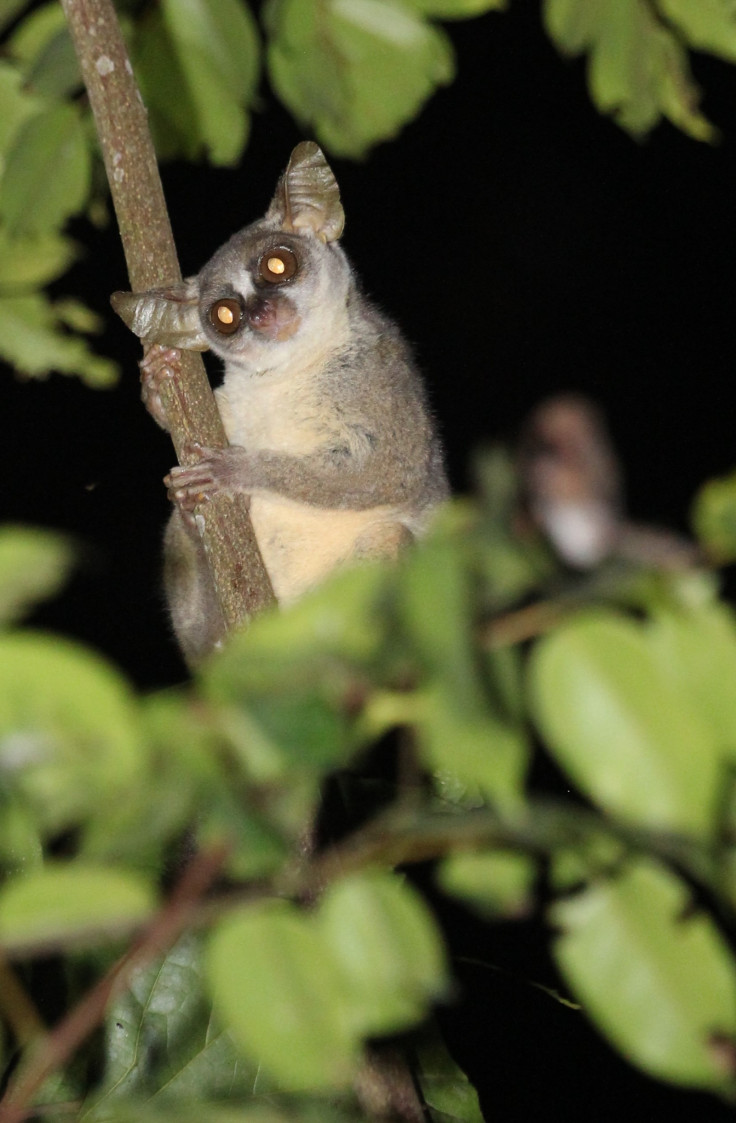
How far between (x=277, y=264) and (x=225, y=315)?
0.40m

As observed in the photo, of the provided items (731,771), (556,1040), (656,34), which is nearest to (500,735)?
(731,771)

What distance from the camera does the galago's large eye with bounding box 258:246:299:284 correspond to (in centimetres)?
378

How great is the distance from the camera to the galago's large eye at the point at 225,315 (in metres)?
3.42

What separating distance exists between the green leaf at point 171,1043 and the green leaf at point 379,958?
1.59m

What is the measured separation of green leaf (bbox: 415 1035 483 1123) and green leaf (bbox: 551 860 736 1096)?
169 cm

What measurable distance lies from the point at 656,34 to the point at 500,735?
194 centimetres

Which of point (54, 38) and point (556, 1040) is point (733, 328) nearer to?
point (556, 1040)

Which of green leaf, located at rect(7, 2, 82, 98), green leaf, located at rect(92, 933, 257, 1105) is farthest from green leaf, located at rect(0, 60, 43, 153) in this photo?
green leaf, located at rect(92, 933, 257, 1105)

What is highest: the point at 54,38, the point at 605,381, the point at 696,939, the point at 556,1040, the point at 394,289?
the point at 54,38

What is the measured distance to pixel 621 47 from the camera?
2.14 m

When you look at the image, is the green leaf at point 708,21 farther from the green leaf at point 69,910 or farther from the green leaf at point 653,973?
the green leaf at point 69,910

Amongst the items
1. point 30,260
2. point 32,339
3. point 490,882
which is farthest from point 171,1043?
point 490,882

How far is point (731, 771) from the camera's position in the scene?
2.50ft

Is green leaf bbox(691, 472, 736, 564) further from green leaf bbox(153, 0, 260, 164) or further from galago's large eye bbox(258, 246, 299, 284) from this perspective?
galago's large eye bbox(258, 246, 299, 284)
